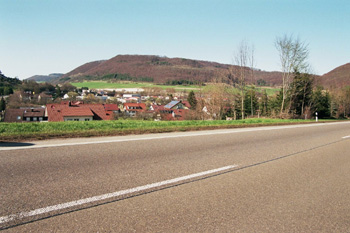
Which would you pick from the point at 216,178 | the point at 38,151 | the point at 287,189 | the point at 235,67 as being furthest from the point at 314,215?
the point at 235,67

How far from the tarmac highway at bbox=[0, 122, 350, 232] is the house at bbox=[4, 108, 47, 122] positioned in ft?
63.3

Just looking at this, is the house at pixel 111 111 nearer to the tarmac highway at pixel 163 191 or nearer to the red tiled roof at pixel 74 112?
the red tiled roof at pixel 74 112

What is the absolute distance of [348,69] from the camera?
12812 centimetres

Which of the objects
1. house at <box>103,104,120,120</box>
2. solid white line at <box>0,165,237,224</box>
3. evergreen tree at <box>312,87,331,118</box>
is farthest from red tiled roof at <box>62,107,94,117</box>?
evergreen tree at <box>312,87,331,118</box>

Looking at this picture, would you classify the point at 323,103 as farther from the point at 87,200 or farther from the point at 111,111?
the point at 87,200

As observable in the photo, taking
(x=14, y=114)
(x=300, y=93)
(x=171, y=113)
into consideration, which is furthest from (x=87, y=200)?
(x=300, y=93)

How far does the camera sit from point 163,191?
4.24 m

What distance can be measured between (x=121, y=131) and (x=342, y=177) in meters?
7.64

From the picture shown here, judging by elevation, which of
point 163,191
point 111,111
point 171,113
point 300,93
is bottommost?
point 171,113

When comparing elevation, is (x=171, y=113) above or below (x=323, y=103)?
below

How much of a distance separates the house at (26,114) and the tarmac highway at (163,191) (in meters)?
19.3

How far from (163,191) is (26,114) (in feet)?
83.9

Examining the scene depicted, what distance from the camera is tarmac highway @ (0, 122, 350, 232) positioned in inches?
127

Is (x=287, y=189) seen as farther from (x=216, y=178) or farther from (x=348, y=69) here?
(x=348, y=69)
